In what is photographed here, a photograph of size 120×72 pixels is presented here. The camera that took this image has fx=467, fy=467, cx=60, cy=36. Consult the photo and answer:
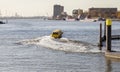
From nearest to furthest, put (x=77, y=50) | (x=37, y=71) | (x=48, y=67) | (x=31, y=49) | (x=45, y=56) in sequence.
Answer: (x=37, y=71)
(x=48, y=67)
(x=45, y=56)
(x=77, y=50)
(x=31, y=49)

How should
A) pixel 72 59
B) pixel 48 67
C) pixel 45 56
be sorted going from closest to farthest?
pixel 48 67
pixel 72 59
pixel 45 56

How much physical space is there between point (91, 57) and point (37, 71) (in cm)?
993

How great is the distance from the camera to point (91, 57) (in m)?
42.9

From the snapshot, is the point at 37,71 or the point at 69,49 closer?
the point at 37,71

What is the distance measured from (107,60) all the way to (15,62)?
7.84 meters

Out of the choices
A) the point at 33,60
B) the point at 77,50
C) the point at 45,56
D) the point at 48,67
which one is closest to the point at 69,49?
the point at 77,50

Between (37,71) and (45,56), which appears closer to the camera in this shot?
(37,71)

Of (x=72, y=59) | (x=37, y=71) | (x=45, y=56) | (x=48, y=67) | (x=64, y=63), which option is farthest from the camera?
(x=45, y=56)

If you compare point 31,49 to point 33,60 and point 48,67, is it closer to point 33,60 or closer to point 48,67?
point 33,60

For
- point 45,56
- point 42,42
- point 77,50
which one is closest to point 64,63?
point 45,56

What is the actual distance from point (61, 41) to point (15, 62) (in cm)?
1629

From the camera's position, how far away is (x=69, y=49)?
163ft

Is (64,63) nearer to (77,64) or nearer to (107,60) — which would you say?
(77,64)

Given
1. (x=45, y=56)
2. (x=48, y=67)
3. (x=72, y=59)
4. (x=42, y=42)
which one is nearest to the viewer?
(x=48, y=67)
